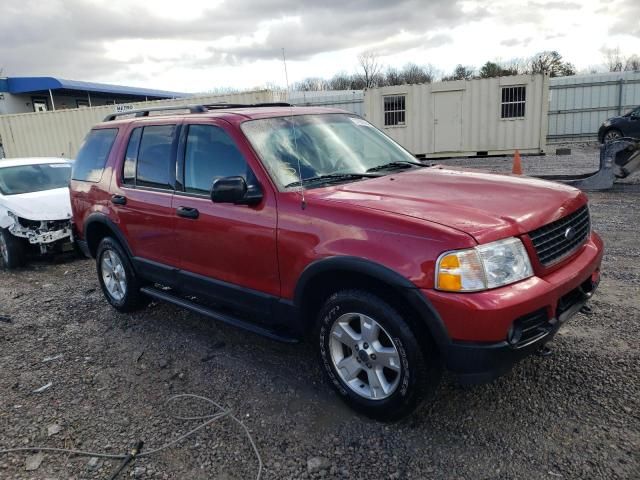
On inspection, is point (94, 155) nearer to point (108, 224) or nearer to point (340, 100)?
point (108, 224)

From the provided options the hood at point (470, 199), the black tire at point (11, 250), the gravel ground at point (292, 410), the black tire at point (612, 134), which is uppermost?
the hood at point (470, 199)

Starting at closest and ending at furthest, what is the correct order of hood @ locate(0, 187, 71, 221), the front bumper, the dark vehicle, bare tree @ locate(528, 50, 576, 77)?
the front bumper → hood @ locate(0, 187, 71, 221) → the dark vehicle → bare tree @ locate(528, 50, 576, 77)

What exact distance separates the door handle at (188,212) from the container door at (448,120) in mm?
15167

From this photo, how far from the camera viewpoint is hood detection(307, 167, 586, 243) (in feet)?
8.81

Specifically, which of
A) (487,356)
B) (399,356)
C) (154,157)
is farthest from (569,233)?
(154,157)

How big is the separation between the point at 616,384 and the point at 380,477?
1727mm

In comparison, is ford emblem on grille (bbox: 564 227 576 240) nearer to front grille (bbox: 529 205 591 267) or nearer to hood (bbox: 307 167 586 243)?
front grille (bbox: 529 205 591 267)

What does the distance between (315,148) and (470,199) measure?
4.10 feet

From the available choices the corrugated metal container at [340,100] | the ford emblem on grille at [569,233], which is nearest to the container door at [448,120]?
the corrugated metal container at [340,100]

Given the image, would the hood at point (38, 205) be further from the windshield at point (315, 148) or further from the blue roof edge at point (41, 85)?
the blue roof edge at point (41, 85)

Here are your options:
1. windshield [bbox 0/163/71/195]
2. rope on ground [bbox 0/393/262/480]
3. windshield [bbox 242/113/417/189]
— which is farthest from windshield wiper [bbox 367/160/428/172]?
windshield [bbox 0/163/71/195]

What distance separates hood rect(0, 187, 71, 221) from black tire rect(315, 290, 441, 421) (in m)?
5.65

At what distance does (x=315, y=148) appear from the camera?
3.72 m

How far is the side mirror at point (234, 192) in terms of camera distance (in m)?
3.21
